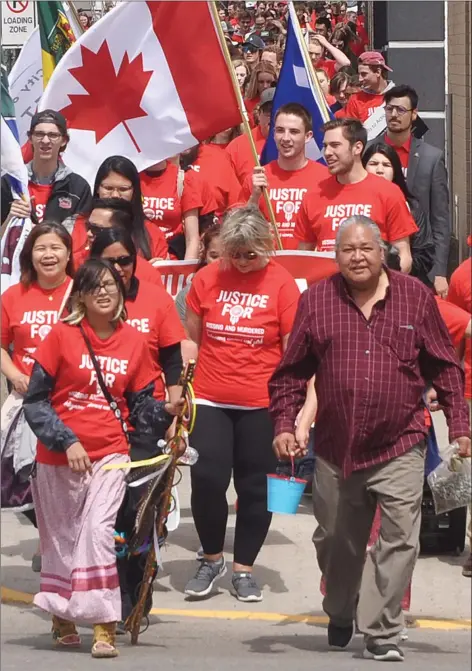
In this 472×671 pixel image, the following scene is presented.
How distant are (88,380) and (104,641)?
1089 millimetres

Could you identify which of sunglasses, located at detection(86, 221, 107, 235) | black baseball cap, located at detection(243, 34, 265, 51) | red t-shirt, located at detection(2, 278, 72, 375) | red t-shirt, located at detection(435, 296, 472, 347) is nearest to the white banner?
sunglasses, located at detection(86, 221, 107, 235)

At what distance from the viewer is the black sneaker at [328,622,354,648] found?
6883 millimetres

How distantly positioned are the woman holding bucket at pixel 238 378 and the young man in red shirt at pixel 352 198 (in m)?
0.62

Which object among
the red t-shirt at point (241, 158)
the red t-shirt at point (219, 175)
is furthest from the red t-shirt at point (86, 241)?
the red t-shirt at point (241, 158)

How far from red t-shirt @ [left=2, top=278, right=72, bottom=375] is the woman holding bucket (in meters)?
0.68

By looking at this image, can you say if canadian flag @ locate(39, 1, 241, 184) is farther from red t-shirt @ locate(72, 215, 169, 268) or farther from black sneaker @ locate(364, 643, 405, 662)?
black sneaker @ locate(364, 643, 405, 662)

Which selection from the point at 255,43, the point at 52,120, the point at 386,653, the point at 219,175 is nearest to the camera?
the point at 386,653

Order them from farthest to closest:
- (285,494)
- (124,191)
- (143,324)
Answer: (124,191)
(143,324)
(285,494)

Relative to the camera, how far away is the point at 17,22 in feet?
53.1

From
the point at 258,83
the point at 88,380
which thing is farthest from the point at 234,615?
the point at 258,83

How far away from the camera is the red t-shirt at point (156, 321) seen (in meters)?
7.14

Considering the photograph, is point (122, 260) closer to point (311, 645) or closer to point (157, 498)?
point (157, 498)

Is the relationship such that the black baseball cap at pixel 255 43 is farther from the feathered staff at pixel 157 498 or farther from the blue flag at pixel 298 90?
the feathered staff at pixel 157 498

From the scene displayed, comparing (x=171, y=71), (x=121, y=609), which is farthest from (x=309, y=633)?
(x=171, y=71)
